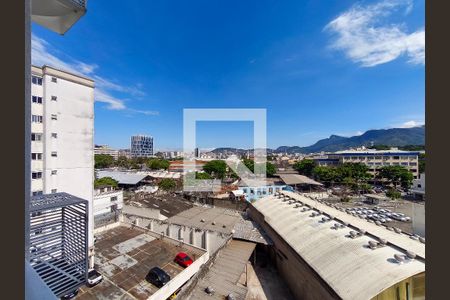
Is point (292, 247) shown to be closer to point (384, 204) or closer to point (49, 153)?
point (49, 153)

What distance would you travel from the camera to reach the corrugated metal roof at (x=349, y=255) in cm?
473

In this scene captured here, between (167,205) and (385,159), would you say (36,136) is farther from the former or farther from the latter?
(385,159)

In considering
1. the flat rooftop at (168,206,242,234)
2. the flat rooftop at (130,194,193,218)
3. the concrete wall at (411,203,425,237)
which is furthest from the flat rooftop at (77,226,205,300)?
the concrete wall at (411,203,425,237)

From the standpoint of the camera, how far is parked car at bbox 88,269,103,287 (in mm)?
6578

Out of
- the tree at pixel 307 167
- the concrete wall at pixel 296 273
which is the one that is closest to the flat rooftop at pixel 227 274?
the concrete wall at pixel 296 273

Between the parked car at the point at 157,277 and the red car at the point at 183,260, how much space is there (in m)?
1.06

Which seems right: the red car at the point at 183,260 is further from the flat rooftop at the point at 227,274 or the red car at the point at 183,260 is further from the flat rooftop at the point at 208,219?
the flat rooftop at the point at 208,219

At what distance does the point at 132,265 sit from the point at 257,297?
196 inches

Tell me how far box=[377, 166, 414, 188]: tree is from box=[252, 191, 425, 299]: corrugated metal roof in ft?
94.5

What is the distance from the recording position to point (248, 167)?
122ft

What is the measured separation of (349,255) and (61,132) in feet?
37.6

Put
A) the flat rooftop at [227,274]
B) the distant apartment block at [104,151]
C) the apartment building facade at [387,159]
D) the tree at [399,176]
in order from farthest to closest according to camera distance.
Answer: the distant apartment block at [104,151], the apartment building facade at [387,159], the tree at [399,176], the flat rooftop at [227,274]

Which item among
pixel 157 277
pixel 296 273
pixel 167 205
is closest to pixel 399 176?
pixel 296 273

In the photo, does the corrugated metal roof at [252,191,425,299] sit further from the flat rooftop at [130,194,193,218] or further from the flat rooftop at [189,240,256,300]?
the flat rooftop at [130,194,193,218]
